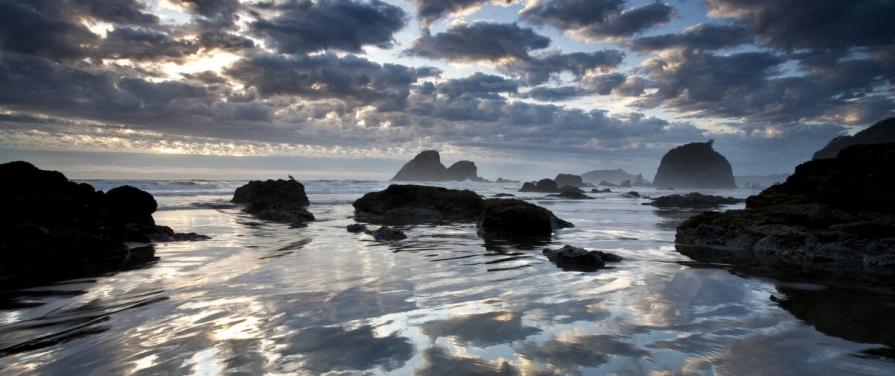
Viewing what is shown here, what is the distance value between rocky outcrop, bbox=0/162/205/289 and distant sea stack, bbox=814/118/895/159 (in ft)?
282

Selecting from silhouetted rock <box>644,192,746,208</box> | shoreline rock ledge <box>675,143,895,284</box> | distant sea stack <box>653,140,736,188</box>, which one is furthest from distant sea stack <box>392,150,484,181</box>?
shoreline rock ledge <box>675,143,895,284</box>

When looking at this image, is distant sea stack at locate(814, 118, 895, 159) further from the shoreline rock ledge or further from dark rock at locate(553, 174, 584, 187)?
the shoreline rock ledge

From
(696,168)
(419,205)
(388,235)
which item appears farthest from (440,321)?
(696,168)

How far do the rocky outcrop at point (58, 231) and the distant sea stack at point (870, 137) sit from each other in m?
85.8

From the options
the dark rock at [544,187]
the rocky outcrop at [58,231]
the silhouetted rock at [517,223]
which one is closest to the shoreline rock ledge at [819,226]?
the silhouetted rock at [517,223]

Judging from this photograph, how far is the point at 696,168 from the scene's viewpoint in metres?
150

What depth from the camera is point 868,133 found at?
7450 centimetres

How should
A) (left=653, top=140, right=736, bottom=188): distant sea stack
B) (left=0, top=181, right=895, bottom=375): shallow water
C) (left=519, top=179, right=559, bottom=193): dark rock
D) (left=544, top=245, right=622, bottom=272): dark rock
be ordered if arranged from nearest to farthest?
(left=0, top=181, right=895, bottom=375): shallow water
(left=544, top=245, right=622, bottom=272): dark rock
(left=519, top=179, right=559, bottom=193): dark rock
(left=653, top=140, right=736, bottom=188): distant sea stack

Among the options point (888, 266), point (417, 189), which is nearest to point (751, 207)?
point (888, 266)

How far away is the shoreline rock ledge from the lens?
9.29 metres

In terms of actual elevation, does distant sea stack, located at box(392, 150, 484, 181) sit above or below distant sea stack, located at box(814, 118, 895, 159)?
below

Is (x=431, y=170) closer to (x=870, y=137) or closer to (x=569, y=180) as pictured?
(x=569, y=180)

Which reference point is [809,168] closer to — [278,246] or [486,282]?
[486,282]

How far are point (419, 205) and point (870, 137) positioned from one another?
86.1 m
